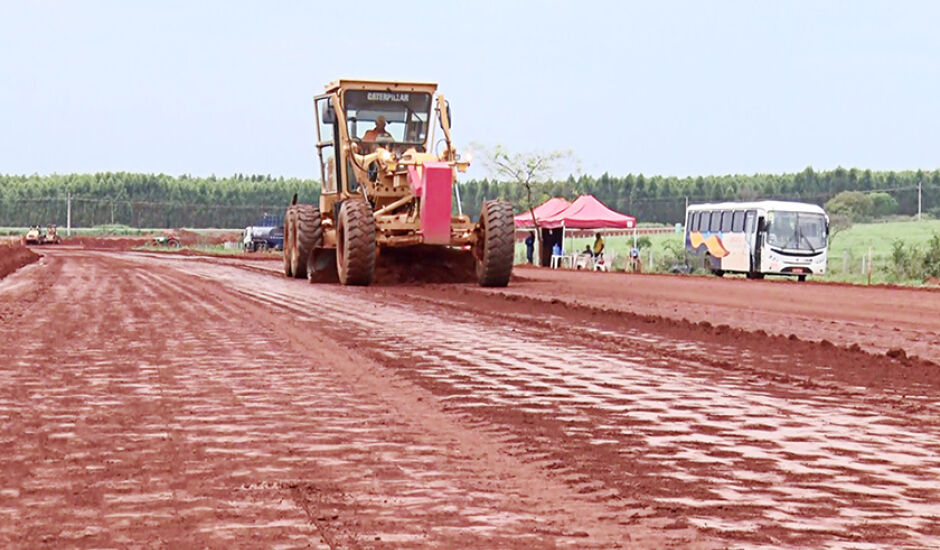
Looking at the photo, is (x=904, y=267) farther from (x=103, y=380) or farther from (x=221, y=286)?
(x=103, y=380)

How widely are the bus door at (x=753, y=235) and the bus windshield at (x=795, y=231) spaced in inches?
15.8

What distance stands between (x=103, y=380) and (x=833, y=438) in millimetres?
5499

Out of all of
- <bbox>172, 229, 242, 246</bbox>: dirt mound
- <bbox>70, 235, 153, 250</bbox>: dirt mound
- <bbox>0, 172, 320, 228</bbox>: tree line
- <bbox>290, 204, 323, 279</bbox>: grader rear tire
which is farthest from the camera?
<bbox>0, 172, 320, 228</bbox>: tree line

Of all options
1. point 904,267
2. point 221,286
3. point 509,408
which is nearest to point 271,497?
point 509,408

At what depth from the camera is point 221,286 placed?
1022 inches

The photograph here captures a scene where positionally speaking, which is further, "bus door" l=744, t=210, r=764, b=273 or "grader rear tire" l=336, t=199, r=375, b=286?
"bus door" l=744, t=210, r=764, b=273

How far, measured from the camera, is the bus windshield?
145 feet

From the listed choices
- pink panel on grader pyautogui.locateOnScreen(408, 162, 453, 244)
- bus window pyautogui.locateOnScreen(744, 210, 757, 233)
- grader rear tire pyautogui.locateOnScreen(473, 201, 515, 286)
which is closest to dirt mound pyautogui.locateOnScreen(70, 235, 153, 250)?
bus window pyautogui.locateOnScreen(744, 210, 757, 233)

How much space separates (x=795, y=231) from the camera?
44375 mm

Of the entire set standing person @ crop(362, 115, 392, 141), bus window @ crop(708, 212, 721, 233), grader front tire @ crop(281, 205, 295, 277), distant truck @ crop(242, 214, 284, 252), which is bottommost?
distant truck @ crop(242, 214, 284, 252)

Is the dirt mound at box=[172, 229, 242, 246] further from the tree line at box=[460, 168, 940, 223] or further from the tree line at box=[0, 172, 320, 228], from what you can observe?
the tree line at box=[460, 168, 940, 223]

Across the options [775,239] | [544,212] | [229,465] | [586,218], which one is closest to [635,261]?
[586,218]

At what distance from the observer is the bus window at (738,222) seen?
151 feet

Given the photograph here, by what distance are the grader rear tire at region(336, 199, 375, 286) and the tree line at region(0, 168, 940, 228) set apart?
80.6 m
